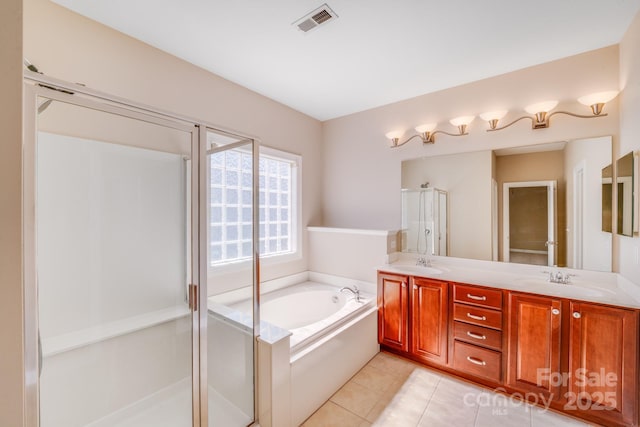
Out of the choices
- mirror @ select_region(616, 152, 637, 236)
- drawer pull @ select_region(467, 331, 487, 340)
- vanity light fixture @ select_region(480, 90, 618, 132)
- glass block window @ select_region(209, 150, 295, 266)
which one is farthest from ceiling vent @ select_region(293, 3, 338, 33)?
drawer pull @ select_region(467, 331, 487, 340)

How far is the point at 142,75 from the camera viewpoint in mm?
1970

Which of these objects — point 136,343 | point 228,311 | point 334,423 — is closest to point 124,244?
point 136,343

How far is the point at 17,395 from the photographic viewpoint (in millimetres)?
650

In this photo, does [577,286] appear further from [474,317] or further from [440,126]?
[440,126]

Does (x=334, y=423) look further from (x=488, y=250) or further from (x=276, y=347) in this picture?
(x=488, y=250)

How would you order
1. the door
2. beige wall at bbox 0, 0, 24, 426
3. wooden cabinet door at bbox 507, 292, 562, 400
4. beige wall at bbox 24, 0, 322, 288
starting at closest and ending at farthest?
beige wall at bbox 0, 0, 24, 426, beige wall at bbox 24, 0, 322, 288, wooden cabinet door at bbox 507, 292, 562, 400, the door

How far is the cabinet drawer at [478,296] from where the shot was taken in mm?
2061

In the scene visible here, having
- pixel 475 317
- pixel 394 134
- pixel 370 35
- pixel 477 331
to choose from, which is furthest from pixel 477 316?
pixel 370 35

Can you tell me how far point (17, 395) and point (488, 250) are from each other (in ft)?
10.00

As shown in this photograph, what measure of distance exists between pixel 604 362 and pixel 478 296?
76 cm

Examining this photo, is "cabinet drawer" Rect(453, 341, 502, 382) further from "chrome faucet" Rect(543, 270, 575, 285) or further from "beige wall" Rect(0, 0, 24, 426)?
"beige wall" Rect(0, 0, 24, 426)

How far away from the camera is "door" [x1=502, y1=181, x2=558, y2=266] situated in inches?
89.8

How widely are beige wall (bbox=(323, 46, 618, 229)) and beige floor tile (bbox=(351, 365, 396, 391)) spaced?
1538mm

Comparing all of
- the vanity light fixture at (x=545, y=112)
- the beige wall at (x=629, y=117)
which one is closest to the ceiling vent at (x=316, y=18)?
the vanity light fixture at (x=545, y=112)
